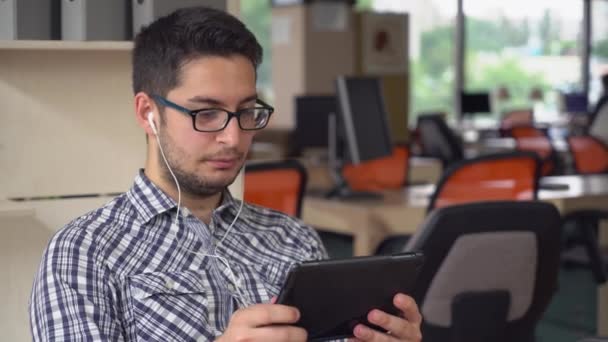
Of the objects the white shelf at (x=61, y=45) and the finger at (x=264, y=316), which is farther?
the white shelf at (x=61, y=45)

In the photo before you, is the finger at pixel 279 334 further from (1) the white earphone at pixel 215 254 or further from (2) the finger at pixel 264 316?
(1) the white earphone at pixel 215 254

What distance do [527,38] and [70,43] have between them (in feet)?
39.4

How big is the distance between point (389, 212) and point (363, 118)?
1.69 ft

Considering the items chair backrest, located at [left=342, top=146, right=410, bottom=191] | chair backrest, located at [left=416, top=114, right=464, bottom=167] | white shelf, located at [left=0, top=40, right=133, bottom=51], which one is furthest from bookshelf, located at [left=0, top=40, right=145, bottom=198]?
chair backrest, located at [left=416, top=114, right=464, bottom=167]

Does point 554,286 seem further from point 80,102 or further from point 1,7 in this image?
point 1,7

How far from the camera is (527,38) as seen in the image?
13.6 metres

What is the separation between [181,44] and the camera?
179 centimetres

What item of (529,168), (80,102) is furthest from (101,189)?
(529,168)

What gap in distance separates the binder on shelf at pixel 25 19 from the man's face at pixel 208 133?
2.15 feet

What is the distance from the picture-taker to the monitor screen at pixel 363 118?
4.62 m

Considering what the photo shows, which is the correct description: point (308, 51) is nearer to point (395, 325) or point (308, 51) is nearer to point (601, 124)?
point (601, 124)

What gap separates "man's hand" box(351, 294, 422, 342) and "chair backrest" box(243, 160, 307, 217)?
7.19 feet

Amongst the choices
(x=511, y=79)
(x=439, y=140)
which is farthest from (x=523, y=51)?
(x=439, y=140)

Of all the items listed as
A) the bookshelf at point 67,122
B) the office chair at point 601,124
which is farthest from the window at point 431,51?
the bookshelf at point 67,122
